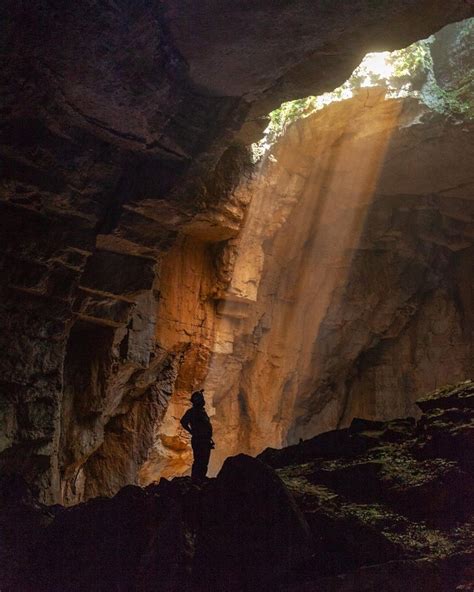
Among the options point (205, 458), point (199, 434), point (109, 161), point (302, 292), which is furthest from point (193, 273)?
point (205, 458)

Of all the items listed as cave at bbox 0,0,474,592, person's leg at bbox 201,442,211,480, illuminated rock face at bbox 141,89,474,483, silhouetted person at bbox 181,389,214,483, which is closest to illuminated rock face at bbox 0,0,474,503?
cave at bbox 0,0,474,592

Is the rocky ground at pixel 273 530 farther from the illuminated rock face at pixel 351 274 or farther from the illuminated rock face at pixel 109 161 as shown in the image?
the illuminated rock face at pixel 351 274

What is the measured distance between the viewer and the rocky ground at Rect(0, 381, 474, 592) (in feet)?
16.5

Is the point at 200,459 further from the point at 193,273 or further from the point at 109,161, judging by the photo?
the point at 193,273

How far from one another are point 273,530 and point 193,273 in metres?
7.53

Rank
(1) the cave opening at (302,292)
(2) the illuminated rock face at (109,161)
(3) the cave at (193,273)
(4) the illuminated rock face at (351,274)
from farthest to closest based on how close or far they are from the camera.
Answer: (4) the illuminated rock face at (351,274), (1) the cave opening at (302,292), (2) the illuminated rock face at (109,161), (3) the cave at (193,273)

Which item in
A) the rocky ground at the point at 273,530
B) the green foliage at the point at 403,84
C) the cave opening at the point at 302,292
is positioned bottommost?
the rocky ground at the point at 273,530

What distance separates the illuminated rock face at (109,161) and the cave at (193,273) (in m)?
0.03

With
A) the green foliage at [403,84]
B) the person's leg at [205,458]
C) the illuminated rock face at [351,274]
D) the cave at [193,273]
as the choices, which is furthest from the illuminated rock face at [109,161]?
the illuminated rock face at [351,274]

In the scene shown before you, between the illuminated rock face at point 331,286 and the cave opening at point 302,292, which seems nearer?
the cave opening at point 302,292

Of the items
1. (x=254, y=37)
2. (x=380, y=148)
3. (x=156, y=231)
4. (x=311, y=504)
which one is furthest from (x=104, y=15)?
(x=380, y=148)

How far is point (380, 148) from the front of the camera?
13.4 m

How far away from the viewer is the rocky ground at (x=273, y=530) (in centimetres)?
504

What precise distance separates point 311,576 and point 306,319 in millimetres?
11127
